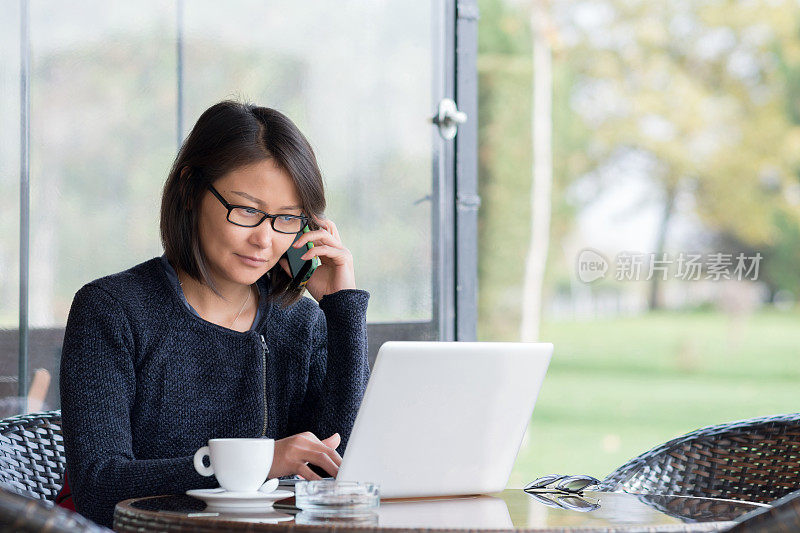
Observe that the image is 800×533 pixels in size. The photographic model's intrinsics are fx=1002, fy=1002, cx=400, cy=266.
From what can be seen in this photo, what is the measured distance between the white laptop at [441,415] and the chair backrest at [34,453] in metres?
0.71

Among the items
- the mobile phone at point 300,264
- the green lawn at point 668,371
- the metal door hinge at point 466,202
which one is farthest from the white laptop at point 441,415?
the green lawn at point 668,371

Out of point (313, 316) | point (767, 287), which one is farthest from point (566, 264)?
point (313, 316)

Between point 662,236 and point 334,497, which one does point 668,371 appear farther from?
point 334,497

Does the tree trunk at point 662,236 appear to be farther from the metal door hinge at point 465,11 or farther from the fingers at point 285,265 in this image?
the fingers at point 285,265

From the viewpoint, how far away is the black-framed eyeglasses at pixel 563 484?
1.40 meters

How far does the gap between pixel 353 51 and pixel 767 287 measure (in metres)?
10.7

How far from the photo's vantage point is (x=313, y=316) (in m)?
1.73

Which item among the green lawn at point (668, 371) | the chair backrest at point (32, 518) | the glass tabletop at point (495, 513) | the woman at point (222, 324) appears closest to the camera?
the chair backrest at point (32, 518)

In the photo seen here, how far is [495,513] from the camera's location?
3.86ft

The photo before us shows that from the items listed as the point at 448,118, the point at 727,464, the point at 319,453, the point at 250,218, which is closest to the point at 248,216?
the point at 250,218

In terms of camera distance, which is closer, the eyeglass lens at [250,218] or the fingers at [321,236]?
the eyeglass lens at [250,218]

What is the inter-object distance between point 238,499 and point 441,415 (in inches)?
10.2

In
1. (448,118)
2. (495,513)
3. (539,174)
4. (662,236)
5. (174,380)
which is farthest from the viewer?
(662,236)

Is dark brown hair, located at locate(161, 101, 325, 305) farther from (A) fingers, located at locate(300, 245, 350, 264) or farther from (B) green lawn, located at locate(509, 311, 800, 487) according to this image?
(B) green lawn, located at locate(509, 311, 800, 487)
